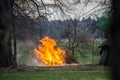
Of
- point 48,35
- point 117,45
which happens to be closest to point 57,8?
point 48,35

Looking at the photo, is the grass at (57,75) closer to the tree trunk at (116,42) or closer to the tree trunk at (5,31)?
the tree trunk at (5,31)

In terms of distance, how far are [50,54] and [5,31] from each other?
7226mm

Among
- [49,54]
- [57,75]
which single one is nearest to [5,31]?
[49,54]

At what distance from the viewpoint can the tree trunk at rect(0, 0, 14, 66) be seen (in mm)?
30578

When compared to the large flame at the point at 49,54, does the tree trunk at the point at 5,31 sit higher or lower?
higher

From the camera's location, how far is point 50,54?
37.8 meters

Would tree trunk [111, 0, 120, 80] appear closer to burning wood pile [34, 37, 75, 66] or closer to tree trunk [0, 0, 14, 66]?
tree trunk [0, 0, 14, 66]

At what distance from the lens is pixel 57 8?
33.1 metres

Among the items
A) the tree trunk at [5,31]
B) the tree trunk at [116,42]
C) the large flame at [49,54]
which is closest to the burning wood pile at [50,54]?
the large flame at [49,54]

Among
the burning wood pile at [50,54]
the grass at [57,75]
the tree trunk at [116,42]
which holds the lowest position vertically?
the burning wood pile at [50,54]

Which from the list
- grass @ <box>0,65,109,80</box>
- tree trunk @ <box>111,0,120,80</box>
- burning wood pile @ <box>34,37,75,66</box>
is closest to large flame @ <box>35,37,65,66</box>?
burning wood pile @ <box>34,37,75,66</box>

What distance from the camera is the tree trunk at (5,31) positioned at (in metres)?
30.6

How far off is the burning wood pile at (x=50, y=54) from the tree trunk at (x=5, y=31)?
5.44 m

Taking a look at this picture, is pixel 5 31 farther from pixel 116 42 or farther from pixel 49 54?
pixel 116 42
